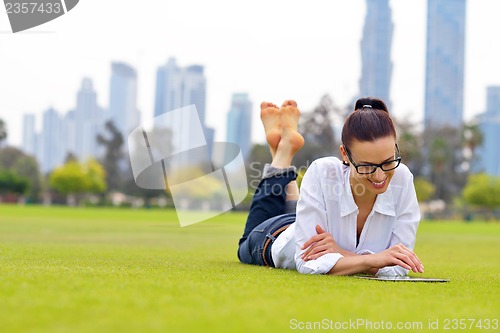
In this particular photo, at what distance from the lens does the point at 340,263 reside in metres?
3.56

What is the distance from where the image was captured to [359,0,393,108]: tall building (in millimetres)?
116500

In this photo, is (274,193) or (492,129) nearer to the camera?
(274,193)

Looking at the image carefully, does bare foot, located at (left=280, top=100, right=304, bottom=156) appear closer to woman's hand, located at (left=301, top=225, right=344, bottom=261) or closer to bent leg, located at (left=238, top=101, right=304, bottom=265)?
bent leg, located at (left=238, top=101, right=304, bottom=265)

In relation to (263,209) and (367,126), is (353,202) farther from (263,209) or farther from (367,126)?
(263,209)

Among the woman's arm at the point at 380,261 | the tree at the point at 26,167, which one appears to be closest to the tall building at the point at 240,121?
the tree at the point at 26,167

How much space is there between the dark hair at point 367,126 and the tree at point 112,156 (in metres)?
76.1

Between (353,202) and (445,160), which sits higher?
(353,202)

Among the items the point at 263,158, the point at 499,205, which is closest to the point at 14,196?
the point at 263,158

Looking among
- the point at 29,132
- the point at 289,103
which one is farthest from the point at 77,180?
the point at 289,103

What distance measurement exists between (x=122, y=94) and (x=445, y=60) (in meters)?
64.9

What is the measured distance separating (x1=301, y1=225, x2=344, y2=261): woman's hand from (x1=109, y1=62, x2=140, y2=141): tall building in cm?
11903

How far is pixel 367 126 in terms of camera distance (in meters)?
3.40

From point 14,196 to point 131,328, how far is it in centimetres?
6811

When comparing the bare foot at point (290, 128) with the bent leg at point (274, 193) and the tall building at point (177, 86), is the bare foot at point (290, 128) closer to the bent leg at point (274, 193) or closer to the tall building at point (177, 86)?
the bent leg at point (274, 193)
